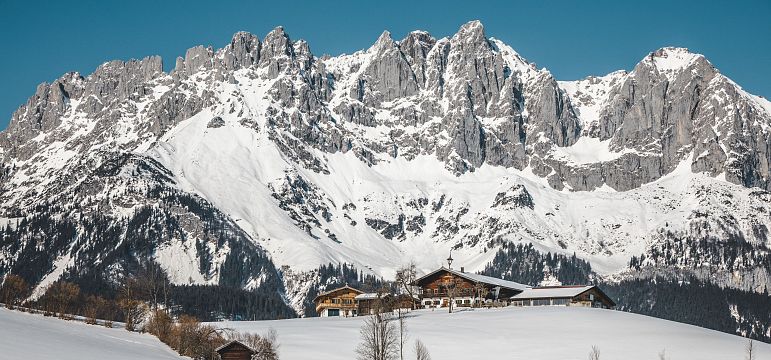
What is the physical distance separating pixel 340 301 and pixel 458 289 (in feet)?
96.4

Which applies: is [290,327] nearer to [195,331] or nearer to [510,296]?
[195,331]

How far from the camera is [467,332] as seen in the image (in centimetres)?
12462

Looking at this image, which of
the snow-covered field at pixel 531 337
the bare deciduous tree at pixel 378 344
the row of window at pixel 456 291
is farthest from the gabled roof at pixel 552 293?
the bare deciduous tree at pixel 378 344

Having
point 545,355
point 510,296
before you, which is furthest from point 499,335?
point 510,296

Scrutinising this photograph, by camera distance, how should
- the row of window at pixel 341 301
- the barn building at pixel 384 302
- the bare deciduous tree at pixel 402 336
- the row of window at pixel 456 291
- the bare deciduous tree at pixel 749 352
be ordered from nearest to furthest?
the bare deciduous tree at pixel 749 352
the bare deciduous tree at pixel 402 336
the barn building at pixel 384 302
the row of window at pixel 456 291
the row of window at pixel 341 301

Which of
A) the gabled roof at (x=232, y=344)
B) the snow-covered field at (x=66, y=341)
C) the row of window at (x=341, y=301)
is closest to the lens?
the snow-covered field at (x=66, y=341)

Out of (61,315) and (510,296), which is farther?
(510,296)

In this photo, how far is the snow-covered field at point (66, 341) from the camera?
7371 centimetres

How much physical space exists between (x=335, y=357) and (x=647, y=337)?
36280 millimetres

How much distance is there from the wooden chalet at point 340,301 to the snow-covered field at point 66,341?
7966 centimetres

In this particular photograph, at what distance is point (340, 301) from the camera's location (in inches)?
7643

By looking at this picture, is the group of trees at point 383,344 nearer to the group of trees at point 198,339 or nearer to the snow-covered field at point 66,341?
the group of trees at point 198,339

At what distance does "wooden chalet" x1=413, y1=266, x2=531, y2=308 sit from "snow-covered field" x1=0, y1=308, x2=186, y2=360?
72.0 m

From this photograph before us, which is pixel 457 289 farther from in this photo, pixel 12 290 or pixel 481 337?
pixel 12 290
